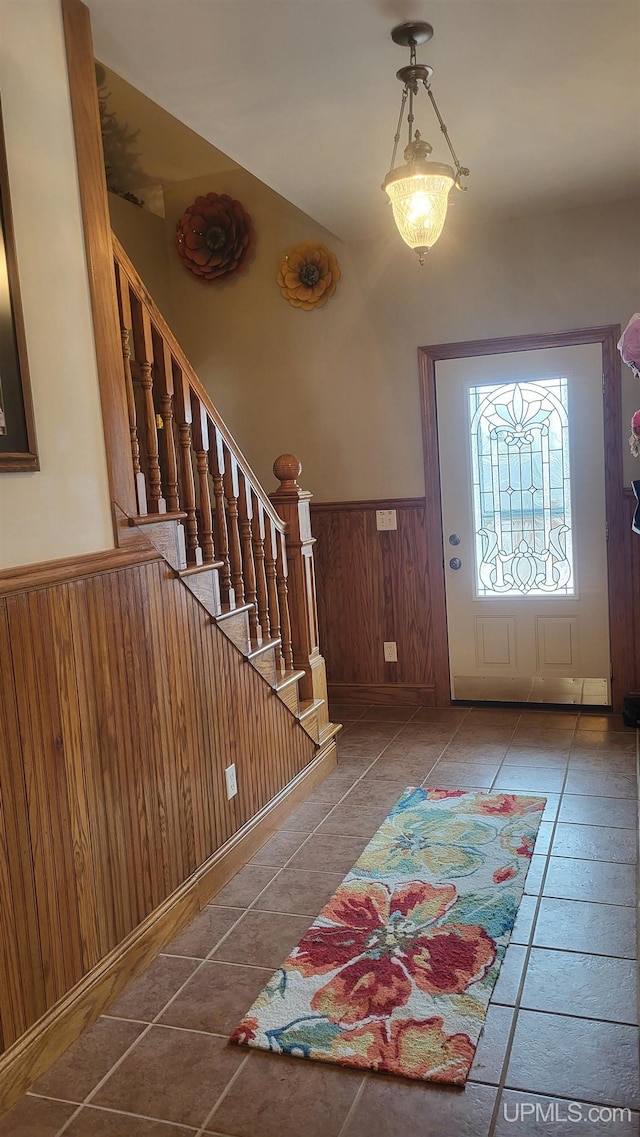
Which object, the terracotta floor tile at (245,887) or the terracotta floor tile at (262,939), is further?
the terracotta floor tile at (245,887)

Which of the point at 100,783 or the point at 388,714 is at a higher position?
the point at 100,783

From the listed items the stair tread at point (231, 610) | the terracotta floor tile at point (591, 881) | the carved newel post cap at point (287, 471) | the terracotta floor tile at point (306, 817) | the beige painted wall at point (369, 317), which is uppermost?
the beige painted wall at point (369, 317)

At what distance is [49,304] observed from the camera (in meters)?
2.13

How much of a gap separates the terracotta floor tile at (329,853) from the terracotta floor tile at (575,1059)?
3.12 feet

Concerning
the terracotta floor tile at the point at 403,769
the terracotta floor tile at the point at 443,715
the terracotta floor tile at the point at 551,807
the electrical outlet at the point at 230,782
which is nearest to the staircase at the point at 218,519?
the terracotta floor tile at the point at 403,769

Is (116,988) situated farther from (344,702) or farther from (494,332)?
(494,332)

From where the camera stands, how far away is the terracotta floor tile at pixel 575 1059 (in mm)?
1834

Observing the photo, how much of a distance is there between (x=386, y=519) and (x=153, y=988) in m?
2.98

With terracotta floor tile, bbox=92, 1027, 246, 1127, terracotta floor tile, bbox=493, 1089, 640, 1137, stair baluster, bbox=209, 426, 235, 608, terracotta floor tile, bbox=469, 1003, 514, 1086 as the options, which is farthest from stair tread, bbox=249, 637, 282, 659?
terracotta floor tile, bbox=493, 1089, 640, 1137

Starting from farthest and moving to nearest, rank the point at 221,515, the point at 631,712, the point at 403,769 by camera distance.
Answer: the point at 631,712 → the point at 403,769 → the point at 221,515

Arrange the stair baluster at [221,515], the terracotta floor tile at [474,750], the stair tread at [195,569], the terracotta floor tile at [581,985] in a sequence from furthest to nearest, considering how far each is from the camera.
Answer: the terracotta floor tile at [474,750], the stair baluster at [221,515], the stair tread at [195,569], the terracotta floor tile at [581,985]

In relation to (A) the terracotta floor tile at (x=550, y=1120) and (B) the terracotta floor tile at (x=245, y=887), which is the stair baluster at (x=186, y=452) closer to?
(B) the terracotta floor tile at (x=245, y=887)

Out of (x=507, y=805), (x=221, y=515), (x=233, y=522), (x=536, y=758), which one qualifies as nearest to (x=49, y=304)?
(x=221, y=515)

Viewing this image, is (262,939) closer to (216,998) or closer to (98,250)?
(216,998)
